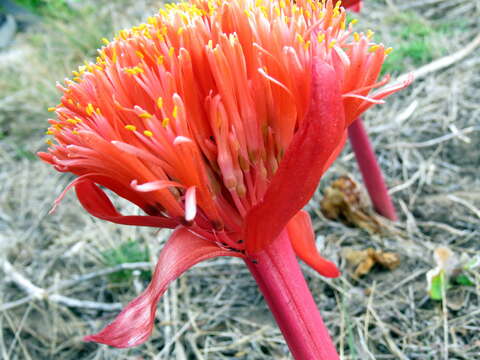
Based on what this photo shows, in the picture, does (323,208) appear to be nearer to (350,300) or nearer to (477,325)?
(350,300)

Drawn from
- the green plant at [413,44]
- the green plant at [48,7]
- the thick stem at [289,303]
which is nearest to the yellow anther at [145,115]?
the thick stem at [289,303]

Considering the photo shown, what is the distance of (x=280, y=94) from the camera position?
0.73 meters

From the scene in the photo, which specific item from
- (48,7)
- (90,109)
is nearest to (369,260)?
(90,109)

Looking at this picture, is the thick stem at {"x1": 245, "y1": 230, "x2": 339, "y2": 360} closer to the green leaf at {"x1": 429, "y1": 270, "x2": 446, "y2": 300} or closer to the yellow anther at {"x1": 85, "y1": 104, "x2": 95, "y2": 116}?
the yellow anther at {"x1": 85, "y1": 104, "x2": 95, "y2": 116}

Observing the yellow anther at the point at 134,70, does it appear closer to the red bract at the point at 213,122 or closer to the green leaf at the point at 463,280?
the red bract at the point at 213,122

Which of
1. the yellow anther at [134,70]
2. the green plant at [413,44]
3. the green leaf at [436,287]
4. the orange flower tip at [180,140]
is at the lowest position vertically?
the green leaf at [436,287]

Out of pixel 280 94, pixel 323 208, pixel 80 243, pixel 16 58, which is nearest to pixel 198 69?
pixel 280 94

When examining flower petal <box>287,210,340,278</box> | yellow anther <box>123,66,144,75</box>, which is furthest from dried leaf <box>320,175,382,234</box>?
yellow anther <box>123,66,144,75</box>

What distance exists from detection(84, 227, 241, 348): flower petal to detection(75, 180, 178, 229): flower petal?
0.13 ft

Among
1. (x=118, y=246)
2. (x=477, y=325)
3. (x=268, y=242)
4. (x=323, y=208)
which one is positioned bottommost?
(x=477, y=325)

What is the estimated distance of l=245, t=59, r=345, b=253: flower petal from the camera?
24.8 inches

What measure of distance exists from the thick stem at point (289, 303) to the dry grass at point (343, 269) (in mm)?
277

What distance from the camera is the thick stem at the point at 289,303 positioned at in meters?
0.82

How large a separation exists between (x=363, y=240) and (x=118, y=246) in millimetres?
825
